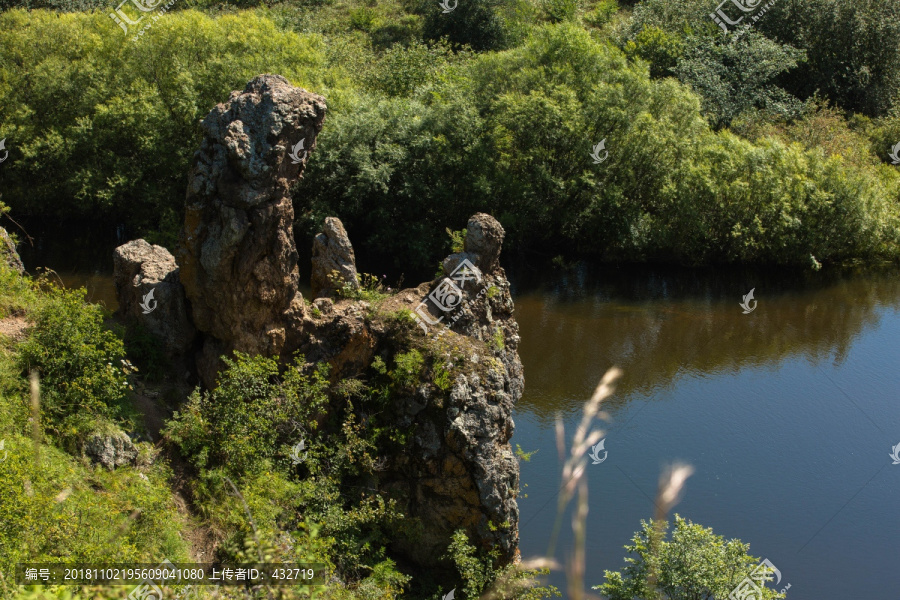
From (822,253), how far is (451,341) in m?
25.6

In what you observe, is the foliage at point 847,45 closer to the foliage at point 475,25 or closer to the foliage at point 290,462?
the foliage at point 475,25

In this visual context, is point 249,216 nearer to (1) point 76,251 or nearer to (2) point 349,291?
(2) point 349,291

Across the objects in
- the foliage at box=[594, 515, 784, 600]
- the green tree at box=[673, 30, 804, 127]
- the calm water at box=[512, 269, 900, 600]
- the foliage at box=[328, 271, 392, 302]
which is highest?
the green tree at box=[673, 30, 804, 127]

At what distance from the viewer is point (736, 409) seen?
23969 mm

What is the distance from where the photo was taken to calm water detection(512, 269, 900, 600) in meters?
18.9

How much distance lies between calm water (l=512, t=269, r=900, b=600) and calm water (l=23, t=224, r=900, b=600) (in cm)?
5

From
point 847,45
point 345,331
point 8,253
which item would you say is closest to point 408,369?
point 345,331

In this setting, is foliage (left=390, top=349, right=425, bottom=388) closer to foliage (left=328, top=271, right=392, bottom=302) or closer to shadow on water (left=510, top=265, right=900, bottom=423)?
foliage (left=328, top=271, right=392, bottom=302)

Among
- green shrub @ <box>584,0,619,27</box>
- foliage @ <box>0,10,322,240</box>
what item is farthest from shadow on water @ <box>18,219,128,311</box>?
green shrub @ <box>584,0,619,27</box>

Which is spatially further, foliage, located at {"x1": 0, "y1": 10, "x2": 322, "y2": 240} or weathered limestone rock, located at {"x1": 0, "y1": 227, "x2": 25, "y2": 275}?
foliage, located at {"x1": 0, "y1": 10, "x2": 322, "y2": 240}

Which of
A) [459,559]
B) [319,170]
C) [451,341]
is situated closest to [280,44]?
[319,170]

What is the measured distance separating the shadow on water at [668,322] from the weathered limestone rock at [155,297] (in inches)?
418

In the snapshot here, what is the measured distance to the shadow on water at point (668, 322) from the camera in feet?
85.0

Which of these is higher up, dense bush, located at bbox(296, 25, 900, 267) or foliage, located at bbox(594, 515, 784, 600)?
dense bush, located at bbox(296, 25, 900, 267)
